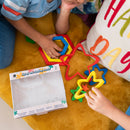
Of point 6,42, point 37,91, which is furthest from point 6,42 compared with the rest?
point 37,91

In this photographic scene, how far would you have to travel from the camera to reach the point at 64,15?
71 centimetres

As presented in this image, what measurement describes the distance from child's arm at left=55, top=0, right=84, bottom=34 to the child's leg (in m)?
0.23

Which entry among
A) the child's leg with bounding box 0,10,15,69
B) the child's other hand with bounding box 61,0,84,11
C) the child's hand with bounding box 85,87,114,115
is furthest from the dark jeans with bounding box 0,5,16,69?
the child's hand with bounding box 85,87,114,115

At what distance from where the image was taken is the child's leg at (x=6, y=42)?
2.31 ft

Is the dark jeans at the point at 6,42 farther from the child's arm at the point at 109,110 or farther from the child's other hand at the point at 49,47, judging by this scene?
the child's arm at the point at 109,110

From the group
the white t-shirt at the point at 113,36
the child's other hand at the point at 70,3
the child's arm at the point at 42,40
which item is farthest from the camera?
the child's arm at the point at 42,40

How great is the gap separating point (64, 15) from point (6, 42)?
0.95 feet

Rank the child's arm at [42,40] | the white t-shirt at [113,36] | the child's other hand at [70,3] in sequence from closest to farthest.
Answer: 1. the white t-shirt at [113,36]
2. the child's other hand at [70,3]
3. the child's arm at [42,40]

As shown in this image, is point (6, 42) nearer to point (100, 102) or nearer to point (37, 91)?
point (37, 91)

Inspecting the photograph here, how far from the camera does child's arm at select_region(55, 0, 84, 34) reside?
639mm

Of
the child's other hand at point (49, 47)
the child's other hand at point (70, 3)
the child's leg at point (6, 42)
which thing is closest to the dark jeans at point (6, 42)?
the child's leg at point (6, 42)

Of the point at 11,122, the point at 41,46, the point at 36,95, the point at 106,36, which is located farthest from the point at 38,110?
the point at 106,36

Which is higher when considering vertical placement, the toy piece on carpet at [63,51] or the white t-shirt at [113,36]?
the white t-shirt at [113,36]

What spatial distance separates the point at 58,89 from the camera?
0.70 meters
